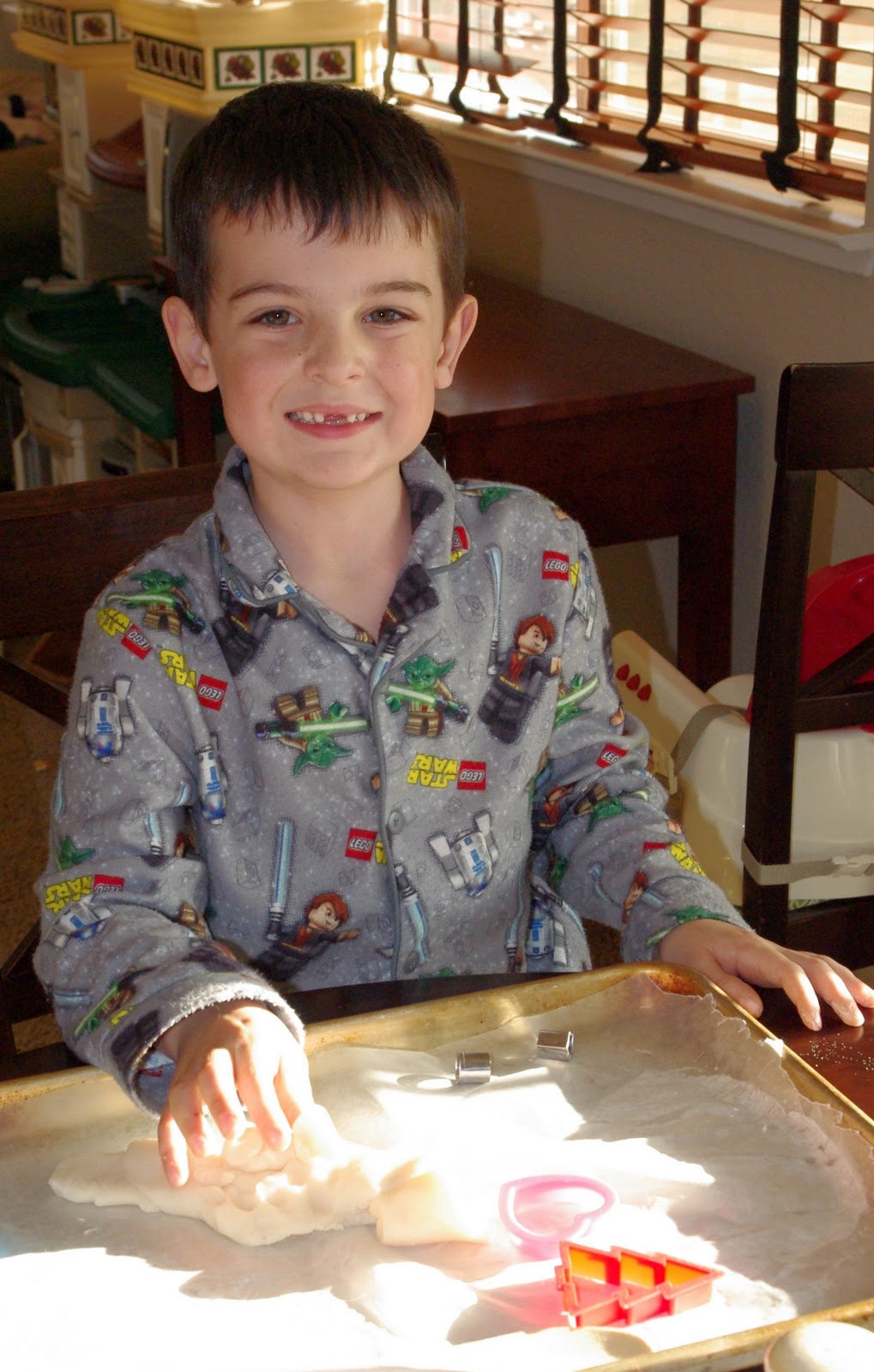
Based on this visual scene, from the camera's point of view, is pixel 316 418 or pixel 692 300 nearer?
pixel 316 418

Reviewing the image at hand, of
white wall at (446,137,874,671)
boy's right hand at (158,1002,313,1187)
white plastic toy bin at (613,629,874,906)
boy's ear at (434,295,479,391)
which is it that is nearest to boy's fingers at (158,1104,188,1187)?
boy's right hand at (158,1002,313,1187)

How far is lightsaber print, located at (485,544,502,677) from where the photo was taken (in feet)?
3.73

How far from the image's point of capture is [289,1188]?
Answer: 703 mm

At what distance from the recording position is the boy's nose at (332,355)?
1.01 m

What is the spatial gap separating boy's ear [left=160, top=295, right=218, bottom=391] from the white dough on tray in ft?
1.87

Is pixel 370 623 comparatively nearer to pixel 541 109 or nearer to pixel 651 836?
pixel 651 836

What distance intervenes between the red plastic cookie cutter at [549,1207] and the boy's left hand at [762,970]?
0.54 feet

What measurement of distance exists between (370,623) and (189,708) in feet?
0.49

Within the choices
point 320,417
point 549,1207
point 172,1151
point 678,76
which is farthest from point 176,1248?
point 678,76

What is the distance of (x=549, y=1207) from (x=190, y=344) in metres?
0.67

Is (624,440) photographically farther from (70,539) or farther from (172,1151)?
(172,1151)

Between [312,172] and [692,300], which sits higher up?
[312,172]

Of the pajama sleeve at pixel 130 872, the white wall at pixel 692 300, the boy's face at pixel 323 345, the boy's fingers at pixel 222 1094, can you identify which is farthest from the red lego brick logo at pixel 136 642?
the white wall at pixel 692 300

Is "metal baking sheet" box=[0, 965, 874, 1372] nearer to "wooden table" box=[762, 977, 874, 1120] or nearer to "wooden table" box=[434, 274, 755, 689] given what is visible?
"wooden table" box=[762, 977, 874, 1120]
